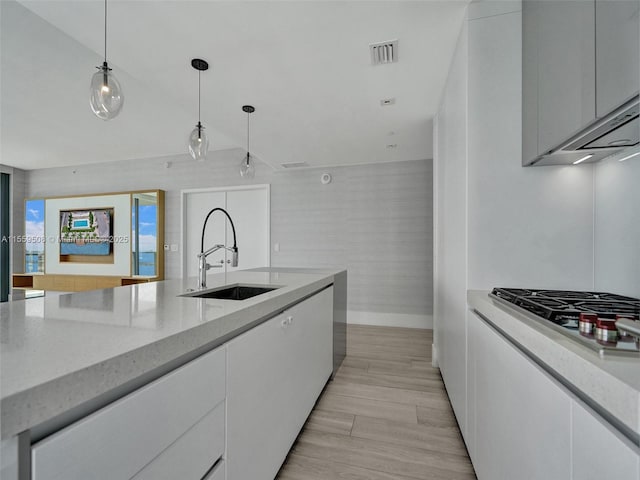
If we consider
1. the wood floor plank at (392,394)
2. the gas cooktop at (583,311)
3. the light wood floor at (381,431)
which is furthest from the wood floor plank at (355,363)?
the gas cooktop at (583,311)

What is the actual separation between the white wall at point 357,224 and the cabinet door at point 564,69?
308cm

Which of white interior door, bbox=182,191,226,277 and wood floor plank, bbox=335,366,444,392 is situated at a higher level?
white interior door, bbox=182,191,226,277

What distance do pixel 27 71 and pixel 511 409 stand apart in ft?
13.9

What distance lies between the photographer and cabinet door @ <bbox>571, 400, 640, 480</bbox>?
49 centimetres

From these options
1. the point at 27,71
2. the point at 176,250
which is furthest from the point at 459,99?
the point at 176,250

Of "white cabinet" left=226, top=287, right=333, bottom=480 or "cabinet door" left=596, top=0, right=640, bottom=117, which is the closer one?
"cabinet door" left=596, top=0, right=640, bottom=117

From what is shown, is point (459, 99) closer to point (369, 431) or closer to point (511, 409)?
point (511, 409)

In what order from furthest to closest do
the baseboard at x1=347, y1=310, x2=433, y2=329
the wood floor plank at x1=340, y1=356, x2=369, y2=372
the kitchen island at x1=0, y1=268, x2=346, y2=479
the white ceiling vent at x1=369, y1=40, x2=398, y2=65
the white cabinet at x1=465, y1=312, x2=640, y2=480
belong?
the baseboard at x1=347, y1=310, x2=433, y2=329
the wood floor plank at x1=340, y1=356, x2=369, y2=372
the white ceiling vent at x1=369, y1=40, x2=398, y2=65
the white cabinet at x1=465, y1=312, x2=640, y2=480
the kitchen island at x1=0, y1=268, x2=346, y2=479

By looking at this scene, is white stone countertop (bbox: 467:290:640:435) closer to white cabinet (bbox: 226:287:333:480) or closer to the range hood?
the range hood

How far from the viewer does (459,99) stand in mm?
1768

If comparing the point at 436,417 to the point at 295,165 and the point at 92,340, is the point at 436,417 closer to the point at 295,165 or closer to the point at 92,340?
the point at 92,340

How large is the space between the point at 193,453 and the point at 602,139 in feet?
5.67

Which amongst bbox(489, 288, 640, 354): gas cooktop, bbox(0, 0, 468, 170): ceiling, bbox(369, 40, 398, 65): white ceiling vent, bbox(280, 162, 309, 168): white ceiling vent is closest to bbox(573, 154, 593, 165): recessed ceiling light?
bbox(489, 288, 640, 354): gas cooktop

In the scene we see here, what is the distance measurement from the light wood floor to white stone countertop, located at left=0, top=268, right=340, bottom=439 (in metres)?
0.93
